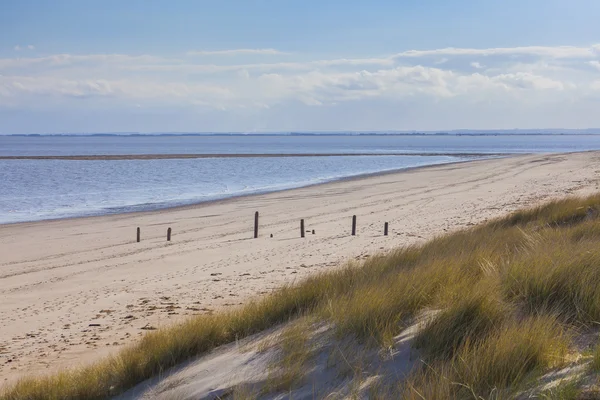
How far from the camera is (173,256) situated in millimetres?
18031

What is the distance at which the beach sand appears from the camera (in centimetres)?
1052

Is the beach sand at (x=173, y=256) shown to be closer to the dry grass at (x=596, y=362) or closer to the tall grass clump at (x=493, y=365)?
the tall grass clump at (x=493, y=365)

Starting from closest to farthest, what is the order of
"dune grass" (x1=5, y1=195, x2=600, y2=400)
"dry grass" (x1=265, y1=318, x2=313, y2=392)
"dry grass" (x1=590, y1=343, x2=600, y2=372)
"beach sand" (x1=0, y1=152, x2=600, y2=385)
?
"dry grass" (x1=590, y1=343, x2=600, y2=372) < "dune grass" (x1=5, y1=195, x2=600, y2=400) < "dry grass" (x1=265, y1=318, x2=313, y2=392) < "beach sand" (x1=0, y1=152, x2=600, y2=385)

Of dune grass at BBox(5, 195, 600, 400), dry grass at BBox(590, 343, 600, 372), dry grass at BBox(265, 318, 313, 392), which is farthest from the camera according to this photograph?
dry grass at BBox(265, 318, 313, 392)

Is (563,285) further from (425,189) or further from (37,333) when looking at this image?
(425,189)

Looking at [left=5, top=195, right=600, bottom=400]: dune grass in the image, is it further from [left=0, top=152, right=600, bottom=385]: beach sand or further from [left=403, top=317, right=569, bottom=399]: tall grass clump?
[left=0, top=152, right=600, bottom=385]: beach sand

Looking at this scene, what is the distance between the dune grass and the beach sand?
2.18 meters

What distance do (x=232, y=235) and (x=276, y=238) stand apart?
2.21 m

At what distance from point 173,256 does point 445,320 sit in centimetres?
1357

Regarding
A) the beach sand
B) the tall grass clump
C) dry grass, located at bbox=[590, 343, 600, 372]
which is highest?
dry grass, located at bbox=[590, 343, 600, 372]

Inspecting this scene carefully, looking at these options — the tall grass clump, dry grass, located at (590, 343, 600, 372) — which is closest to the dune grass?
the tall grass clump

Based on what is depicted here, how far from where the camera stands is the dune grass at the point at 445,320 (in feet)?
15.1

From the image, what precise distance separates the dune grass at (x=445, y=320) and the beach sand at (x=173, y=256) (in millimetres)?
2176

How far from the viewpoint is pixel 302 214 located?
2819cm
